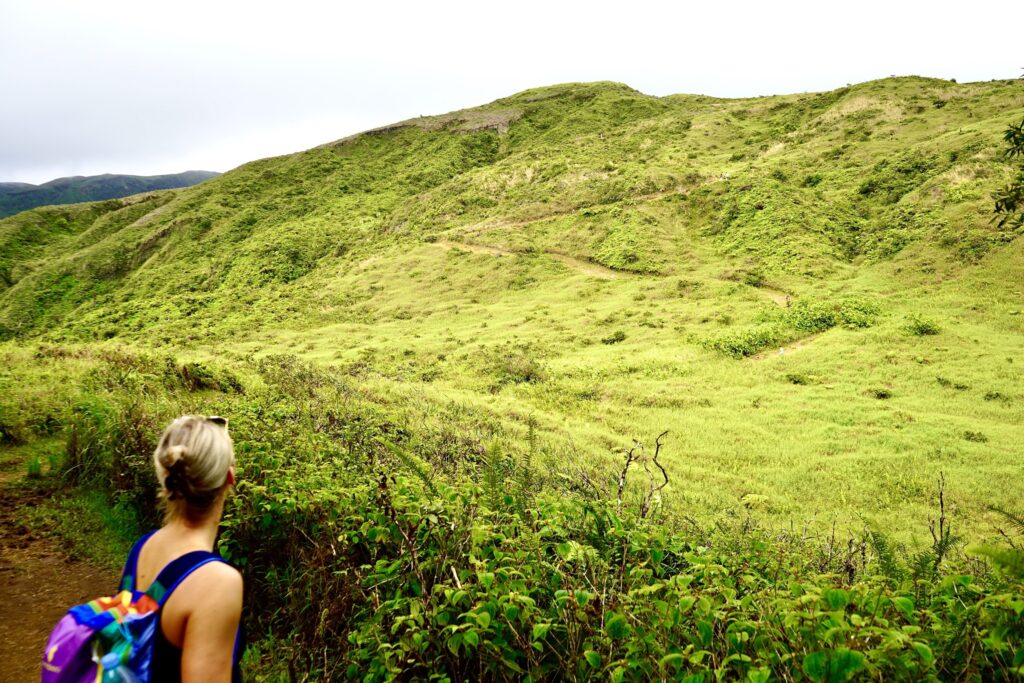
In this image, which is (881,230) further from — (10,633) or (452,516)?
(10,633)

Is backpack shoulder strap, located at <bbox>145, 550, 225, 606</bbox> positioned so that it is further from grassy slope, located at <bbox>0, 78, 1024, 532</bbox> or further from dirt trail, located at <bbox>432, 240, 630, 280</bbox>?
dirt trail, located at <bbox>432, 240, 630, 280</bbox>

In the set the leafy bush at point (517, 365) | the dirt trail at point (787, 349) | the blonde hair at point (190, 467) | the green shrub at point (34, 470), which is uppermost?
the blonde hair at point (190, 467)

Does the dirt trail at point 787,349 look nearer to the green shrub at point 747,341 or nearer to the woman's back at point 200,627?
the green shrub at point 747,341

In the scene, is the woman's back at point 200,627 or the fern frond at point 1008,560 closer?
the woman's back at point 200,627

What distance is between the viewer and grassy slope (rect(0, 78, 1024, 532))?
13.9 m

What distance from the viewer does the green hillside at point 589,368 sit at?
150 inches

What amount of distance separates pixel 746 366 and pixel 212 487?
20028 millimetres

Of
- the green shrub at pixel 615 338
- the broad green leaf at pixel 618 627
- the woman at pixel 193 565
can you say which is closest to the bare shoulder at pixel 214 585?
the woman at pixel 193 565

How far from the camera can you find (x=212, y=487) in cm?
235

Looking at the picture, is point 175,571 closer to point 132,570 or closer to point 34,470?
point 132,570

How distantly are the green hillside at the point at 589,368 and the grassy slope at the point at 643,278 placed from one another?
21 cm

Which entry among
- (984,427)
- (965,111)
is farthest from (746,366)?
(965,111)

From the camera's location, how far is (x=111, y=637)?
1.97 metres

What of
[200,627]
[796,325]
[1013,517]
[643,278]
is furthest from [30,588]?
[643,278]
